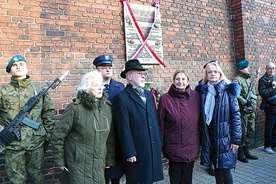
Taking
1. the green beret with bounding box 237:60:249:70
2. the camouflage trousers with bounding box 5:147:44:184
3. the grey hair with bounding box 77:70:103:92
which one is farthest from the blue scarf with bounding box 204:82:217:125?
the green beret with bounding box 237:60:249:70

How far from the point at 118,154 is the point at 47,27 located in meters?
2.16

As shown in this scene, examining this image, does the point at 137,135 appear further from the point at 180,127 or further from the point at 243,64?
the point at 243,64

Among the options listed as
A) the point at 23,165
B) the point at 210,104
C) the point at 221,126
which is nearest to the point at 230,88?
the point at 210,104

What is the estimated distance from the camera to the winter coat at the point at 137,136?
2.49m

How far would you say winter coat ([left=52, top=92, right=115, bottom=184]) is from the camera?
2.30m

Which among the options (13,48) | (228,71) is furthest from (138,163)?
(228,71)

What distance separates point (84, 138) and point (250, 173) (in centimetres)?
329

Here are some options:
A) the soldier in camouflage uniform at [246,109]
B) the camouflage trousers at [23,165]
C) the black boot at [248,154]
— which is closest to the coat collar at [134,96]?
the camouflage trousers at [23,165]

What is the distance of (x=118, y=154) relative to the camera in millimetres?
2715

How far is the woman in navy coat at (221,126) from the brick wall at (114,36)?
1831 mm

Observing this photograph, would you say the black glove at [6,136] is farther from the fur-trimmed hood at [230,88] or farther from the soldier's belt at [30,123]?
the fur-trimmed hood at [230,88]

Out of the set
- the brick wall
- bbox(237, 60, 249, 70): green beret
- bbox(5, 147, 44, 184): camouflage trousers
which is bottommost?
bbox(5, 147, 44, 184): camouflage trousers

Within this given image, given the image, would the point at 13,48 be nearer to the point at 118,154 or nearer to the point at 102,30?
the point at 102,30

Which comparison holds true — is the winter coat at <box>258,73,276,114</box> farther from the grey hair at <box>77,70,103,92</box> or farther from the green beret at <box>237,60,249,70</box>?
the grey hair at <box>77,70,103,92</box>
